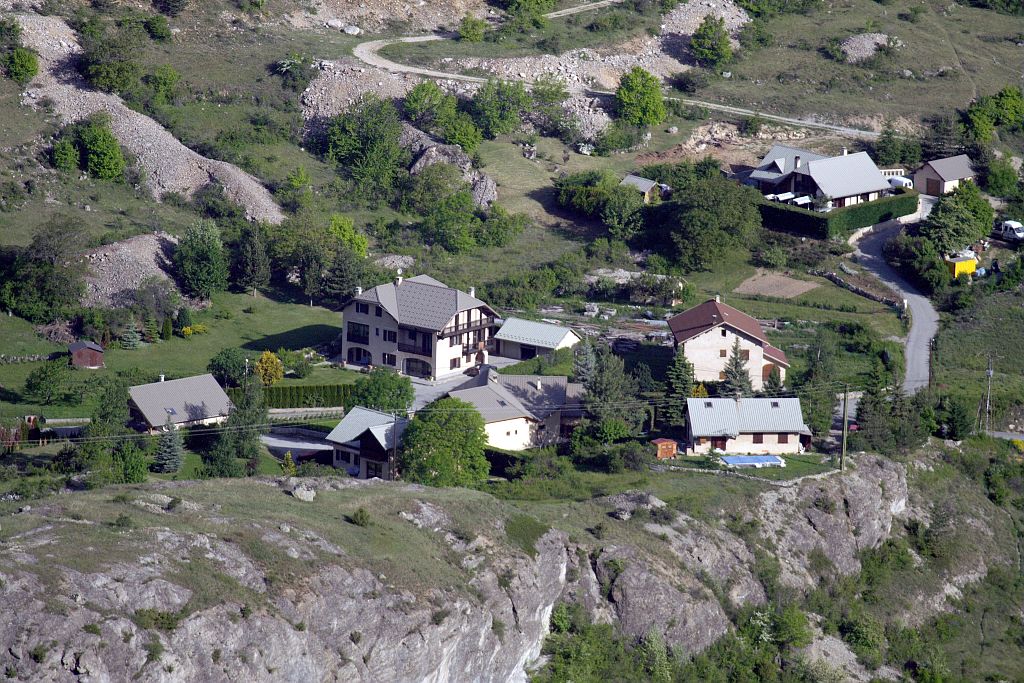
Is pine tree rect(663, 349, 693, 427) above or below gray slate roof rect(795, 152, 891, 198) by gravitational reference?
below

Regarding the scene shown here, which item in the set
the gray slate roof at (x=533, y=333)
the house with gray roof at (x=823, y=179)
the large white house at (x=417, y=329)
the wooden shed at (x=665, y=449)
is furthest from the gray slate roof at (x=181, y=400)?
the house with gray roof at (x=823, y=179)

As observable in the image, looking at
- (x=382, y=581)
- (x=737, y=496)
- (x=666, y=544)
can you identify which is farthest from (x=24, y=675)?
(x=737, y=496)

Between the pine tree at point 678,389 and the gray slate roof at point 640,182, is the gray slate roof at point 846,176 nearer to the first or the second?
the gray slate roof at point 640,182

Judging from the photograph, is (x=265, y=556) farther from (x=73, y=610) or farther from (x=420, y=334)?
(x=420, y=334)

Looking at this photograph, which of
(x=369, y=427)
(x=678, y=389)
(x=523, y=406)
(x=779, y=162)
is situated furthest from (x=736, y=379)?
(x=779, y=162)

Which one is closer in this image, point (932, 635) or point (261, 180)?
point (932, 635)

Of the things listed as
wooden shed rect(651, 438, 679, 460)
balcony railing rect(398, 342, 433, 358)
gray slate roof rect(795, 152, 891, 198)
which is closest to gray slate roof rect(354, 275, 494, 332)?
balcony railing rect(398, 342, 433, 358)

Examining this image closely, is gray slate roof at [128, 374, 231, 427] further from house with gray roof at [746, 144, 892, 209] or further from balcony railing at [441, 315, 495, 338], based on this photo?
house with gray roof at [746, 144, 892, 209]
